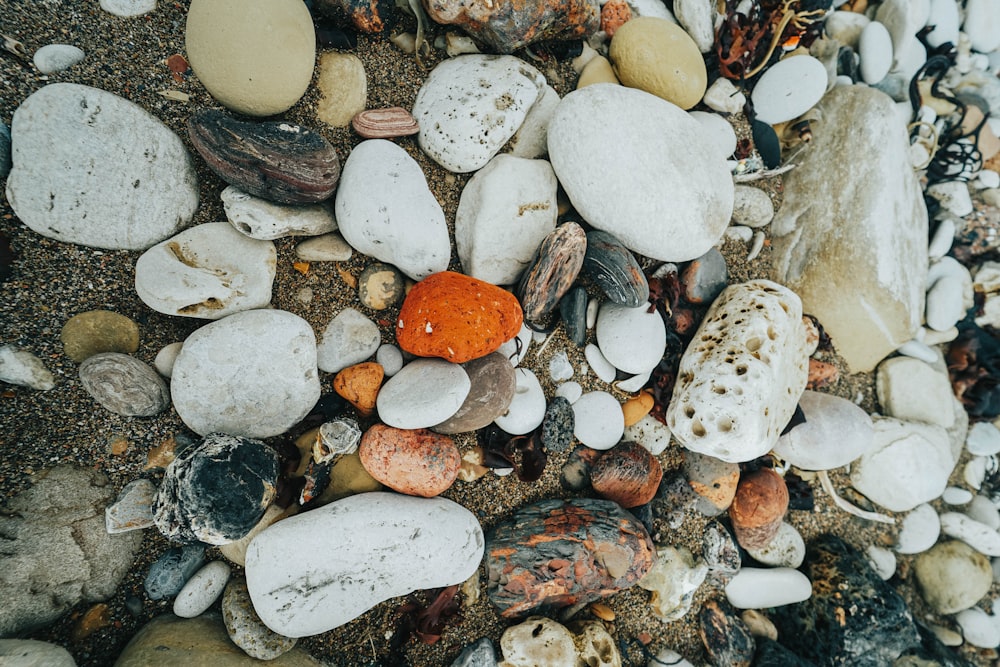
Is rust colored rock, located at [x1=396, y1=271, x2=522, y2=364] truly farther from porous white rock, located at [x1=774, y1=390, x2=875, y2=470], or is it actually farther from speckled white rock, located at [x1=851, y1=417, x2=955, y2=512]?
speckled white rock, located at [x1=851, y1=417, x2=955, y2=512]

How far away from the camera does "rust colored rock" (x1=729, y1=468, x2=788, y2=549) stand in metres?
2.81

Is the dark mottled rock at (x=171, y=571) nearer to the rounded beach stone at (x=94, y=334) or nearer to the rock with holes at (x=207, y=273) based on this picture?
the rounded beach stone at (x=94, y=334)

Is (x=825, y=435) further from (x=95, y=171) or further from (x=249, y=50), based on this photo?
(x=95, y=171)

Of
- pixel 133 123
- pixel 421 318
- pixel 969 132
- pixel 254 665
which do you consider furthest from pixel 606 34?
pixel 254 665

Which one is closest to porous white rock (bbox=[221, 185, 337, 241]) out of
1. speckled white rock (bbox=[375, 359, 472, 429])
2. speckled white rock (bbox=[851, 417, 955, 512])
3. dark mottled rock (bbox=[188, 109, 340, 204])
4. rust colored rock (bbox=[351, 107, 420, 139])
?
dark mottled rock (bbox=[188, 109, 340, 204])

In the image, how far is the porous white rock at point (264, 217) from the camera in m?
2.07

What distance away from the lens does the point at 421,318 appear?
2.15 m

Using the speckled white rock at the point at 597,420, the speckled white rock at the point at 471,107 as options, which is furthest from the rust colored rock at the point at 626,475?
the speckled white rock at the point at 471,107

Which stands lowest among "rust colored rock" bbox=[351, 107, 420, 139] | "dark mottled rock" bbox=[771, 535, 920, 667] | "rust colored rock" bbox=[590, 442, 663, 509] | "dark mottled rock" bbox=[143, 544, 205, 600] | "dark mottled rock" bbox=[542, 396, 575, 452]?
"dark mottled rock" bbox=[771, 535, 920, 667]

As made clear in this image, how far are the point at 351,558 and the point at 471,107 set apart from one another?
215cm

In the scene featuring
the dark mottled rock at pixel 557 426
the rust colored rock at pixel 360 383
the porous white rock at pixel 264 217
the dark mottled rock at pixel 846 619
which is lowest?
the dark mottled rock at pixel 846 619

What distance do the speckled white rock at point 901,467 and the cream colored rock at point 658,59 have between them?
2611 mm

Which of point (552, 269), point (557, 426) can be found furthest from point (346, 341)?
point (557, 426)

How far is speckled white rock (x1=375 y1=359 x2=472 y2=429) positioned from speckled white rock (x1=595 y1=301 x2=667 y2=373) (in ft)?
2.73
